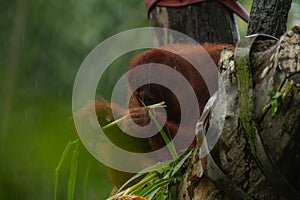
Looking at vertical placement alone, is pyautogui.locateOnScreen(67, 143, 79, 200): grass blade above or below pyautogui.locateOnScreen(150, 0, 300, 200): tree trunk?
below

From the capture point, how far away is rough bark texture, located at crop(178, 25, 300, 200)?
61 centimetres

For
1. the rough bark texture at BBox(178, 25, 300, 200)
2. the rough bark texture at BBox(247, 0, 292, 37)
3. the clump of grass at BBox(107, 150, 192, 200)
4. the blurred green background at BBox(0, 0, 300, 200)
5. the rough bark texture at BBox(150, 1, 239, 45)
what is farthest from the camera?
the blurred green background at BBox(0, 0, 300, 200)

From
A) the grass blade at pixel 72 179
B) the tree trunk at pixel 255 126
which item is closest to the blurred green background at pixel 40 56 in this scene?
the grass blade at pixel 72 179

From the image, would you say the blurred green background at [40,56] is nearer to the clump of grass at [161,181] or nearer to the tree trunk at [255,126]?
the clump of grass at [161,181]

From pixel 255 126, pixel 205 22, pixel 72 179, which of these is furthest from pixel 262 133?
pixel 205 22

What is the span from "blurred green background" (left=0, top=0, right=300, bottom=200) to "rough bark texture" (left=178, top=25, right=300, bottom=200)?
1219 millimetres

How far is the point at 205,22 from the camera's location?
175cm

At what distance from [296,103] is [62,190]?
4.59ft

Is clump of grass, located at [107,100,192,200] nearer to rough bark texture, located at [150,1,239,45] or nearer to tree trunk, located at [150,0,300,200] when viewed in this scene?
tree trunk, located at [150,0,300,200]

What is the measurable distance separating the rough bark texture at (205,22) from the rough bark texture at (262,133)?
3.43ft

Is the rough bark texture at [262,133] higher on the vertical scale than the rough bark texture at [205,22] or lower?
higher

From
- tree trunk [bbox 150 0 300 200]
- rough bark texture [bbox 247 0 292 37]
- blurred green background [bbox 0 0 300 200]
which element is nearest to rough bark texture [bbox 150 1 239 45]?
blurred green background [bbox 0 0 300 200]

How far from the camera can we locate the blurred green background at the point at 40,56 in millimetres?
1998

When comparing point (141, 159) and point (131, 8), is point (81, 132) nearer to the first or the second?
point (141, 159)
